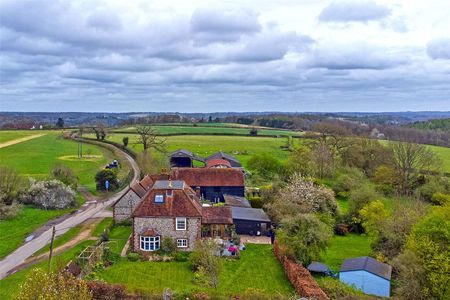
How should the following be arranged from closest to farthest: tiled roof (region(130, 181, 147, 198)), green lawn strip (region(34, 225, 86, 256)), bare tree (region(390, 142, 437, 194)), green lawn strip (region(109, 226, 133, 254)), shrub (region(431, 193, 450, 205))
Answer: green lawn strip (region(34, 225, 86, 256)), green lawn strip (region(109, 226, 133, 254)), tiled roof (region(130, 181, 147, 198)), shrub (region(431, 193, 450, 205)), bare tree (region(390, 142, 437, 194))

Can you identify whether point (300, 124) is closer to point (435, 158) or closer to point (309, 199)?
point (435, 158)

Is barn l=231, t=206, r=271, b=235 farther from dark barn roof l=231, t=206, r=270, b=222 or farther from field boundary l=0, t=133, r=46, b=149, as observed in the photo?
field boundary l=0, t=133, r=46, b=149

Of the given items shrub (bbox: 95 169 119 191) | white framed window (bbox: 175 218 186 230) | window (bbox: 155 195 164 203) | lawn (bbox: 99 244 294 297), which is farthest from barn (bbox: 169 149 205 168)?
lawn (bbox: 99 244 294 297)

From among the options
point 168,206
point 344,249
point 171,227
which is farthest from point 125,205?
point 344,249

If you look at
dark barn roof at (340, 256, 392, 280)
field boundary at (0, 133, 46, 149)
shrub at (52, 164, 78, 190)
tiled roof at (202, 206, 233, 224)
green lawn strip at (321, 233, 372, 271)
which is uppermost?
field boundary at (0, 133, 46, 149)

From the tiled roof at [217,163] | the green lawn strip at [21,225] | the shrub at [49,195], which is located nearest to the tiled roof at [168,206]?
the green lawn strip at [21,225]

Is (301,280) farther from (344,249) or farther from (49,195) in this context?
(49,195)

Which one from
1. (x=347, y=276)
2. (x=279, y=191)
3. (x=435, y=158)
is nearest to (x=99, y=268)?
(x=347, y=276)
